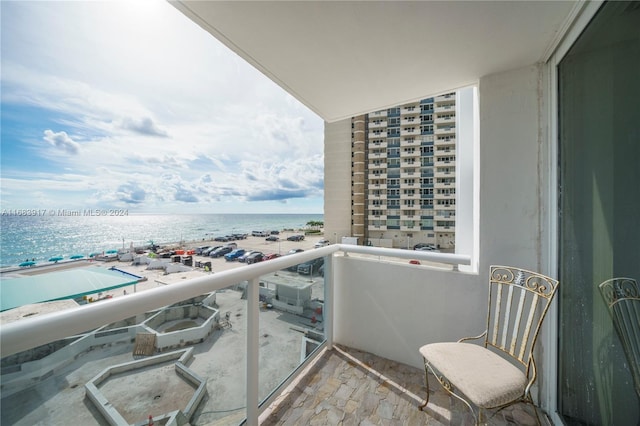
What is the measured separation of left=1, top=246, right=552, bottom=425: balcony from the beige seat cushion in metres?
0.47

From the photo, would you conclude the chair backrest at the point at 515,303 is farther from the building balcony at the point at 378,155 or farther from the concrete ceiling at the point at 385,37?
the building balcony at the point at 378,155

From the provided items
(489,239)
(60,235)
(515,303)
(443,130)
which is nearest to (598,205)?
(489,239)

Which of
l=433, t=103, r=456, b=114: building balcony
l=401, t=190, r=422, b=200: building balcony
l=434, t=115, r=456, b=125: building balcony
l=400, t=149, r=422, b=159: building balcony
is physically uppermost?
l=433, t=103, r=456, b=114: building balcony

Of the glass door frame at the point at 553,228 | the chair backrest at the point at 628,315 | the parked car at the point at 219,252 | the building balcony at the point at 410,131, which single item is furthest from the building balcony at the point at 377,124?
the chair backrest at the point at 628,315

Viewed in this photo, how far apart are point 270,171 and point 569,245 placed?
2702cm

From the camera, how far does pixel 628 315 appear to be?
897mm

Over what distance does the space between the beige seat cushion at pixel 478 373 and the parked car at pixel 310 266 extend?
98 centimetres

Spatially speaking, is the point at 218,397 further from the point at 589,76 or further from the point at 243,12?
the point at 589,76

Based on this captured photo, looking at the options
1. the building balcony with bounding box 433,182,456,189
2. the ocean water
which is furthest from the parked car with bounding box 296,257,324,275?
the building balcony with bounding box 433,182,456,189

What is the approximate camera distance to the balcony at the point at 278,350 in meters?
0.73

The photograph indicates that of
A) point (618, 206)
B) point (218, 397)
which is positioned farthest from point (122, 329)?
point (618, 206)

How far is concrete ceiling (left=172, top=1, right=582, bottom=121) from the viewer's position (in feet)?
3.95

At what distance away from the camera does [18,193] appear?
6496mm

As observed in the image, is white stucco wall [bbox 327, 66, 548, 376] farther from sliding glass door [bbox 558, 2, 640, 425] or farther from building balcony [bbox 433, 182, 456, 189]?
building balcony [bbox 433, 182, 456, 189]
